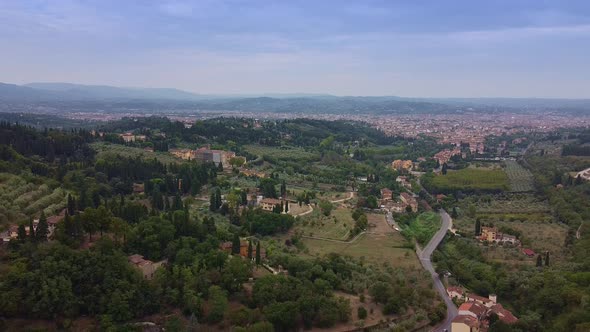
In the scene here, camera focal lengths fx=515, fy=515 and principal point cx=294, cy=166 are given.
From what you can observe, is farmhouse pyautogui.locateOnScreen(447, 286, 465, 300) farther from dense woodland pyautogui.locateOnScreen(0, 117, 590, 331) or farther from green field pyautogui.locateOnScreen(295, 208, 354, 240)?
green field pyautogui.locateOnScreen(295, 208, 354, 240)

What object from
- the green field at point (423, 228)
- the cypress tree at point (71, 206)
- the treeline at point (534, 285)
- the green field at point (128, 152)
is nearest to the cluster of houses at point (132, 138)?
the green field at point (128, 152)

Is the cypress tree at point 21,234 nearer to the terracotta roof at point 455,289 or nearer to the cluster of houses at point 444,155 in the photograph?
the terracotta roof at point 455,289

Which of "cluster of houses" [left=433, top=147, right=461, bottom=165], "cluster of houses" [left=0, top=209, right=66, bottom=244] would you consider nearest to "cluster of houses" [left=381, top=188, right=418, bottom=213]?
"cluster of houses" [left=433, top=147, right=461, bottom=165]

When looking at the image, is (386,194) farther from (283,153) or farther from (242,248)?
(242,248)

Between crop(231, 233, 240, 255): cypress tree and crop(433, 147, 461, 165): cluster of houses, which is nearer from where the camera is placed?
crop(231, 233, 240, 255): cypress tree

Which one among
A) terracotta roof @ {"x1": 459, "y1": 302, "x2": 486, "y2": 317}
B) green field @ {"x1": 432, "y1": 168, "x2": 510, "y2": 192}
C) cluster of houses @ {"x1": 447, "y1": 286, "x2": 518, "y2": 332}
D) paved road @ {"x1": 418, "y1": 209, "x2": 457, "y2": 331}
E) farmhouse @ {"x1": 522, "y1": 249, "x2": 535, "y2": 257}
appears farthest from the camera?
green field @ {"x1": 432, "y1": 168, "x2": 510, "y2": 192}

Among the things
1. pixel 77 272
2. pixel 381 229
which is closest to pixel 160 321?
pixel 77 272

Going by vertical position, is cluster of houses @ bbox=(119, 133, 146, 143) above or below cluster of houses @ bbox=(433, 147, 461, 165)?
above
